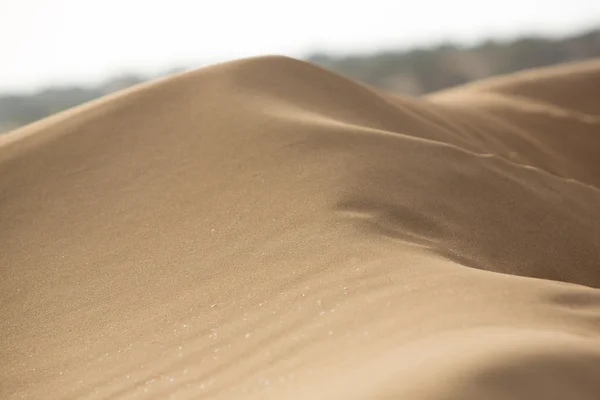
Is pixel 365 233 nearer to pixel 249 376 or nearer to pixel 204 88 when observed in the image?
pixel 249 376

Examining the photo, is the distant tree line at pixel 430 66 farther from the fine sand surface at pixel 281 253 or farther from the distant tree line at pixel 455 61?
the fine sand surface at pixel 281 253

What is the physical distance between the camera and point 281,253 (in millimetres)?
2996

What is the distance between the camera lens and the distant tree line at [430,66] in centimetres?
2494

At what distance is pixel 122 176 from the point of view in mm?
3959

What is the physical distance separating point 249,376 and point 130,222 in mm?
1558

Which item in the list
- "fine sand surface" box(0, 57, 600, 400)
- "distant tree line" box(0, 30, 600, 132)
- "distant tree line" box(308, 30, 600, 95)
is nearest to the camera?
"fine sand surface" box(0, 57, 600, 400)

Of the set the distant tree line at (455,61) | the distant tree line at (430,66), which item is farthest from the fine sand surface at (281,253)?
the distant tree line at (455,61)

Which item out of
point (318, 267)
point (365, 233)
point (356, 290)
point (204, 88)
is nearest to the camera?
point (356, 290)

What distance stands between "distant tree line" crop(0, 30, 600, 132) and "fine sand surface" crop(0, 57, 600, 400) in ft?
64.4

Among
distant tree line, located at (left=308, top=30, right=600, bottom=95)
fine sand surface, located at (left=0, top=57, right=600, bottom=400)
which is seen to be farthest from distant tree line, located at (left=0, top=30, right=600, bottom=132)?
fine sand surface, located at (left=0, top=57, right=600, bottom=400)

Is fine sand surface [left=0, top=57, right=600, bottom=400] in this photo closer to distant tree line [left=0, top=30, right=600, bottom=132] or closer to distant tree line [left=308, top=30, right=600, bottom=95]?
distant tree line [left=0, top=30, right=600, bottom=132]

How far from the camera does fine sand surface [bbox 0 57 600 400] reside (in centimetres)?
207

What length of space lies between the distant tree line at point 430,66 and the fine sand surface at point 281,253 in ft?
64.4

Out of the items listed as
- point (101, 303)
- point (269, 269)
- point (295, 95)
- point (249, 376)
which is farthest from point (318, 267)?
point (295, 95)
